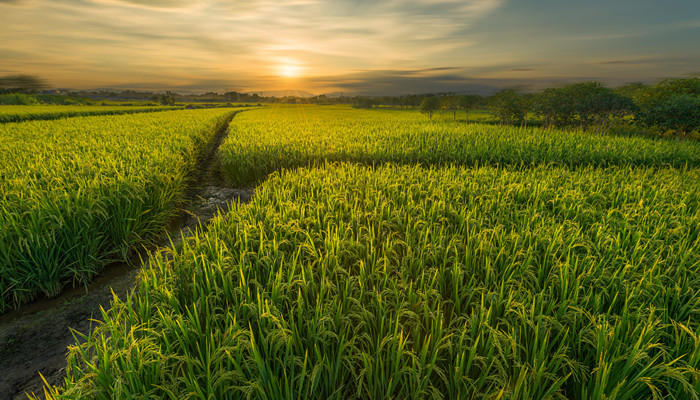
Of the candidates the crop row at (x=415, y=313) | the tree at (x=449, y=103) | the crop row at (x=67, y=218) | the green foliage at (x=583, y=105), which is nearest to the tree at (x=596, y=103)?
the green foliage at (x=583, y=105)

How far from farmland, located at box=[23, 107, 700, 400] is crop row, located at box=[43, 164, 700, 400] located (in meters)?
0.02

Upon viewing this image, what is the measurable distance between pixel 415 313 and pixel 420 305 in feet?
1.01

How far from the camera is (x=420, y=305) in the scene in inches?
98.9

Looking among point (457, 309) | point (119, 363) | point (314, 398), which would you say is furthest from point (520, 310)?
point (119, 363)

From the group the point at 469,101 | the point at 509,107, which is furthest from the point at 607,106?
the point at 469,101

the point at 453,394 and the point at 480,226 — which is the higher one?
the point at 480,226

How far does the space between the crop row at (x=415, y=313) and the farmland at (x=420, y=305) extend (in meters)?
0.02

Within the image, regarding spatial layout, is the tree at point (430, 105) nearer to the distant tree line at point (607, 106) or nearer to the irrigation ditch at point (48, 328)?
the distant tree line at point (607, 106)

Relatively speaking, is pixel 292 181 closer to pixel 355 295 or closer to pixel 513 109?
pixel 355 295

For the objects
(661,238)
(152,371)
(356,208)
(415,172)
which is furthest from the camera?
(415,172)

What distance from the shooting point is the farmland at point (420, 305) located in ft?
5.76

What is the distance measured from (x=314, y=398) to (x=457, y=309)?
1.43 meters

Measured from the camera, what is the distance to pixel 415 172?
727 cm

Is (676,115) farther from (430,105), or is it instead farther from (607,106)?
(430,105)
